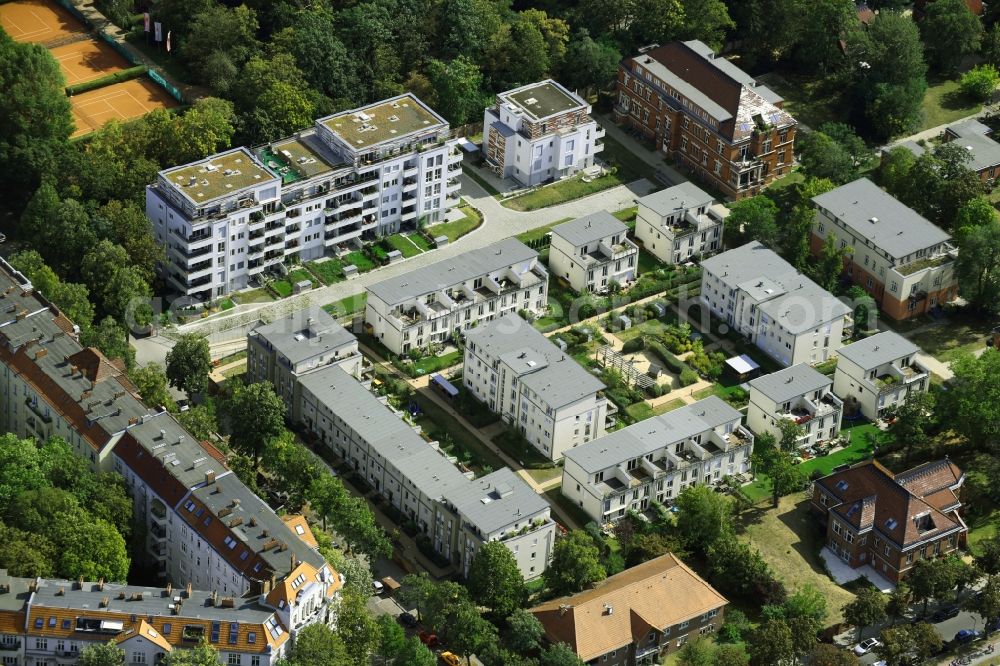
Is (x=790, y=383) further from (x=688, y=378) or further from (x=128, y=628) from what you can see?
(x=128, y=628)

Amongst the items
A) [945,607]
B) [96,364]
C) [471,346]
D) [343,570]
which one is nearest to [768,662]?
[945,607]

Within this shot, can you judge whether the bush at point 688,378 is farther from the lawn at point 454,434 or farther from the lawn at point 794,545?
the lawn at point 454,434

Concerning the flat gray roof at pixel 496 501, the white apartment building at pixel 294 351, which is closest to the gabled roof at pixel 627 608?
the flat gray roof at pixel 496 501

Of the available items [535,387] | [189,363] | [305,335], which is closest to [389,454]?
[535,387]

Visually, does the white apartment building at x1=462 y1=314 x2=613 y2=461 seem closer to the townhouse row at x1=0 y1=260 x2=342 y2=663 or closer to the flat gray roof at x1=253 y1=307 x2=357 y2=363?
the flat gray roof at x1=253 y1=307 x2=357 y2=363

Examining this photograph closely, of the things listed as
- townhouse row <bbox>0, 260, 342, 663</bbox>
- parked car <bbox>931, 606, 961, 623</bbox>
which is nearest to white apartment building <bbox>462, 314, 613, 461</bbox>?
townhouse row <bbox>0, 260, 342, 663</bbox>

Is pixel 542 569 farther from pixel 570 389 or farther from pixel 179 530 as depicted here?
pixel 179 530
